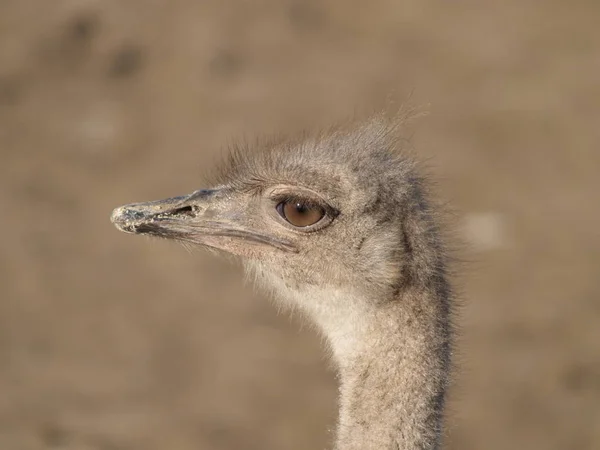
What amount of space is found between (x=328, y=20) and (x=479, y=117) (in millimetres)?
2180

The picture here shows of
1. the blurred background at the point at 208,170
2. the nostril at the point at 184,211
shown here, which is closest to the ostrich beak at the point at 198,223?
the nostril at the point at 184,211

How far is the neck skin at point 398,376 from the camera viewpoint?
328 centimetres

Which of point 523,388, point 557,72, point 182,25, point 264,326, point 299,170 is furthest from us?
point 182,25

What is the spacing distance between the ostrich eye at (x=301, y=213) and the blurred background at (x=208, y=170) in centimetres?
245

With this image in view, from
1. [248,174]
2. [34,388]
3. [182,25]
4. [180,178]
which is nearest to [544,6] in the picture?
[182,25]

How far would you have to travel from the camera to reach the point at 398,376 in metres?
3.30

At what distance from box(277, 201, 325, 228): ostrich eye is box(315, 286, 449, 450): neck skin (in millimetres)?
350

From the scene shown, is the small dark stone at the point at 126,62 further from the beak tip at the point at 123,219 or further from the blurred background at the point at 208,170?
the beak tip at the point at 123,219

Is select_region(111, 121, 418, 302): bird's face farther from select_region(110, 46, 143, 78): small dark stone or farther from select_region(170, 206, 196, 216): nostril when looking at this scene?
select_region(110, 46, 143, 78): small dark stone

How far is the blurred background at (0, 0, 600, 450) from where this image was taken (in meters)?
7.35

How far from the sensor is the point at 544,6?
1151 centimetres

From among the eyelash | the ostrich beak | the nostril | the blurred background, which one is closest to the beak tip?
the ostrich beak

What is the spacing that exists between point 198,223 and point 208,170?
4.67m

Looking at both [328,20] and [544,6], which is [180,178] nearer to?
[328,20]
